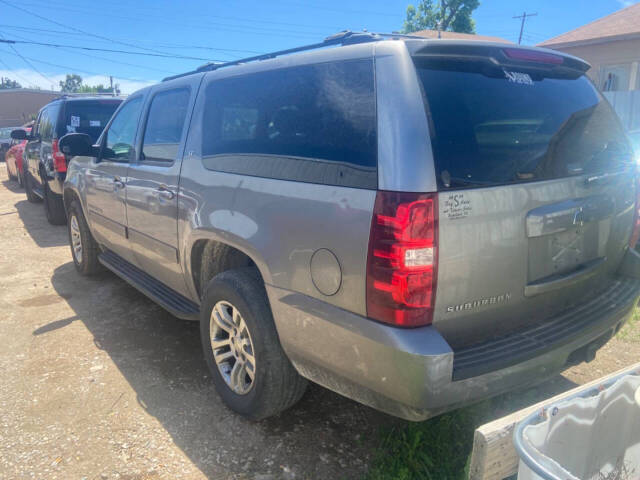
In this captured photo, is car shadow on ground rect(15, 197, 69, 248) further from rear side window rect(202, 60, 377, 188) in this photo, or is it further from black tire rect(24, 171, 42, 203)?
rear side window rect(202, 60, 377, 188)

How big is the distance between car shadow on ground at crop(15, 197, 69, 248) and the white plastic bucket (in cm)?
731

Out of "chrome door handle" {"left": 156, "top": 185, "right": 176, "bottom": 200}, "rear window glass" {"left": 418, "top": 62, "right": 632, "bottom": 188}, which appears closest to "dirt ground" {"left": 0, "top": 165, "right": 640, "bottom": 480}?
"chrome door handle" {"left": 156, "top": 185, "right": 176, "bottom": 200}

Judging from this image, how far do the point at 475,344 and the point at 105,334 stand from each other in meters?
3.23

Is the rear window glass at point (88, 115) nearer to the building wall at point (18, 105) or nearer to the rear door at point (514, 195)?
the rear door at point (514, 195)

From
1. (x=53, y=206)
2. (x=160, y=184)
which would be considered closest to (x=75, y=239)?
(x=160, y=184)

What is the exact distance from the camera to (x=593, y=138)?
103 inches

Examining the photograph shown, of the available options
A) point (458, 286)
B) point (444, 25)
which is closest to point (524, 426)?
point (458, 286)

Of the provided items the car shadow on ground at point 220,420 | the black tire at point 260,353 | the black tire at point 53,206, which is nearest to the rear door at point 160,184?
the car shadow on ground at point 220,420

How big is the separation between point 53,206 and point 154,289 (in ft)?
18.6

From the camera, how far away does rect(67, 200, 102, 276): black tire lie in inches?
207

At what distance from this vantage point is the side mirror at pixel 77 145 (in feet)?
14.4

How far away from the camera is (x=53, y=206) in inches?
A: 333

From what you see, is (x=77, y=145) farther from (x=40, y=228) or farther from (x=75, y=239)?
(x=40, y=228)

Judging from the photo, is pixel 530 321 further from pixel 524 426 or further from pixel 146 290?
pixel 146 290
